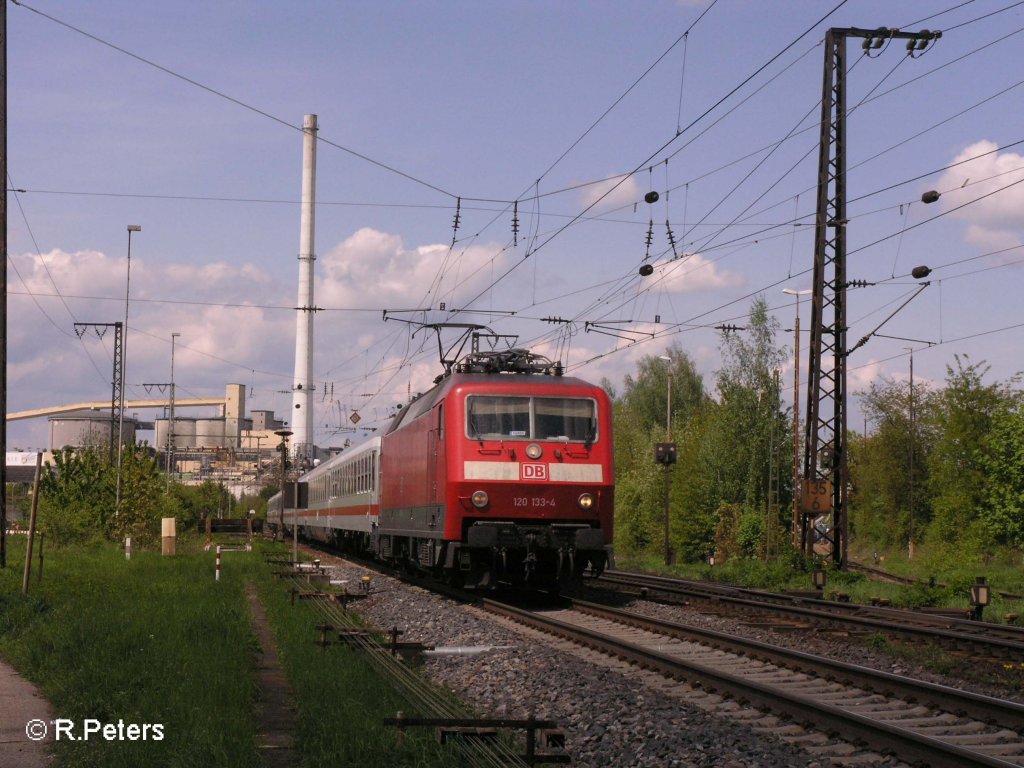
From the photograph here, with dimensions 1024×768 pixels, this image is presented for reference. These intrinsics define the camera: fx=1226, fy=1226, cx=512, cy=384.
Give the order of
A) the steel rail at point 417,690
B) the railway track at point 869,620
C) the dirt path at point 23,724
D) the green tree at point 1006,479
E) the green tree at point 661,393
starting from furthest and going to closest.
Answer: the green tree at point 661,393 → the green tree at point 1006,479 → the railway track at point 869,620 → the dirt path at point 23,724 → the steel rail at point 417,690

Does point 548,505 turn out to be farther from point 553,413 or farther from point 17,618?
point 17,618

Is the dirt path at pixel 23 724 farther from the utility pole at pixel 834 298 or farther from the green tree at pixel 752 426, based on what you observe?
the green tree at pixel 752 426

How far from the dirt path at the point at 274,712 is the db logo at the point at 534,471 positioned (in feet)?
18.3

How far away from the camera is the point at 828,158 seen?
82.8 ft

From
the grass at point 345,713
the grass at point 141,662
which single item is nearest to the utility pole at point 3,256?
the grass at point 141,662

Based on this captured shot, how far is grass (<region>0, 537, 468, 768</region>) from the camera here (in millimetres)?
7652

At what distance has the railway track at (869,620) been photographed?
13.5 metres

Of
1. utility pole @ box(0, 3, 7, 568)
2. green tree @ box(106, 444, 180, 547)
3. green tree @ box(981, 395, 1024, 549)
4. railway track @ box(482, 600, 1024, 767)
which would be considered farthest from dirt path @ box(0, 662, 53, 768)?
green tree @ box(981, 395, 1024, 549)

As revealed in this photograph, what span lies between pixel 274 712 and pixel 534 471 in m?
9.50

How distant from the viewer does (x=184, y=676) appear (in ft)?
33.2

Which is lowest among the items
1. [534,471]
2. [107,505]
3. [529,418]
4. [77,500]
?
[107,505]

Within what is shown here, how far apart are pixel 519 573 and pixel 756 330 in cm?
4593

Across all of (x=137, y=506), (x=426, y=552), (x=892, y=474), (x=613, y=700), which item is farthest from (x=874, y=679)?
(x=892, y=474)

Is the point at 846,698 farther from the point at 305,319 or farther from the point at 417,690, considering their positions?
the point at 305,319
